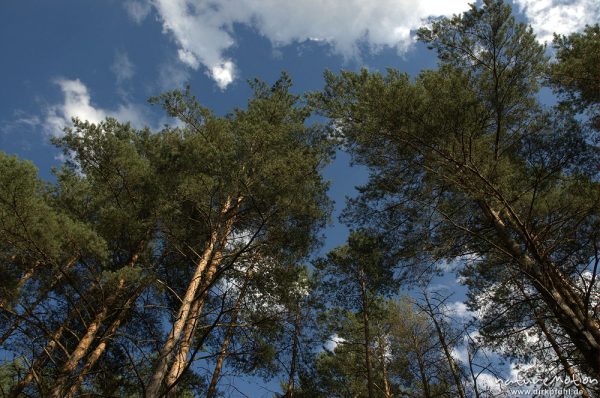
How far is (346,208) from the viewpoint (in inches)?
378

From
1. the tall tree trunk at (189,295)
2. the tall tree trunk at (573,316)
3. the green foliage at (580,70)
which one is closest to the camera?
the tall tree trunk at (573,316)

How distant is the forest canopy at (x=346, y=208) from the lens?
6910mm

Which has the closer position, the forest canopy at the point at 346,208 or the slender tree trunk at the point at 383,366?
the forest canopy at the point at 346,208

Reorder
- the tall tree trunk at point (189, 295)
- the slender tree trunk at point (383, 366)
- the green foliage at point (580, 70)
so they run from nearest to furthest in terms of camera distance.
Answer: the tall tree trunk at point (189, 295)
the green foliage at point (580, 70)
the slender tree trunk at point (383, 366)

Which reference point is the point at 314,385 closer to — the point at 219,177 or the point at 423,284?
the point at 423,284

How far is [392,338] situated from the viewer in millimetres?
13727

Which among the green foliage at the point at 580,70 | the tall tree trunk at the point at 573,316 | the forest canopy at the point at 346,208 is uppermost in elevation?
the green foliage at the point at 580,70

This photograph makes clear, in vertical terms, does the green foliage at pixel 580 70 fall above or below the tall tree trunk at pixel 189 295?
above

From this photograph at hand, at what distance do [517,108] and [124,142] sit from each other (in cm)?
1019

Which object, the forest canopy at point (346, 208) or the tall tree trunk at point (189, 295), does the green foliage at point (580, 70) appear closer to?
the forest canopy at point (346, 208)

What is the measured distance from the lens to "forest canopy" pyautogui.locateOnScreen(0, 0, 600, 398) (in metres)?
6.91

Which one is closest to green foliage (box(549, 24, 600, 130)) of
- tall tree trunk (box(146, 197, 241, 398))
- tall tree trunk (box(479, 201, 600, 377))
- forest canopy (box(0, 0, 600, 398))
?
forest canopy (box(0, 0, 600, 398))

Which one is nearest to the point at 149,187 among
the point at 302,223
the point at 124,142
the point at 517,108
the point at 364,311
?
the point at 124,142

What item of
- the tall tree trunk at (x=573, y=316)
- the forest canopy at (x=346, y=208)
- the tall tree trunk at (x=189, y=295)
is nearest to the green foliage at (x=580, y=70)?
the forest canopy at (x=346, y=208)
